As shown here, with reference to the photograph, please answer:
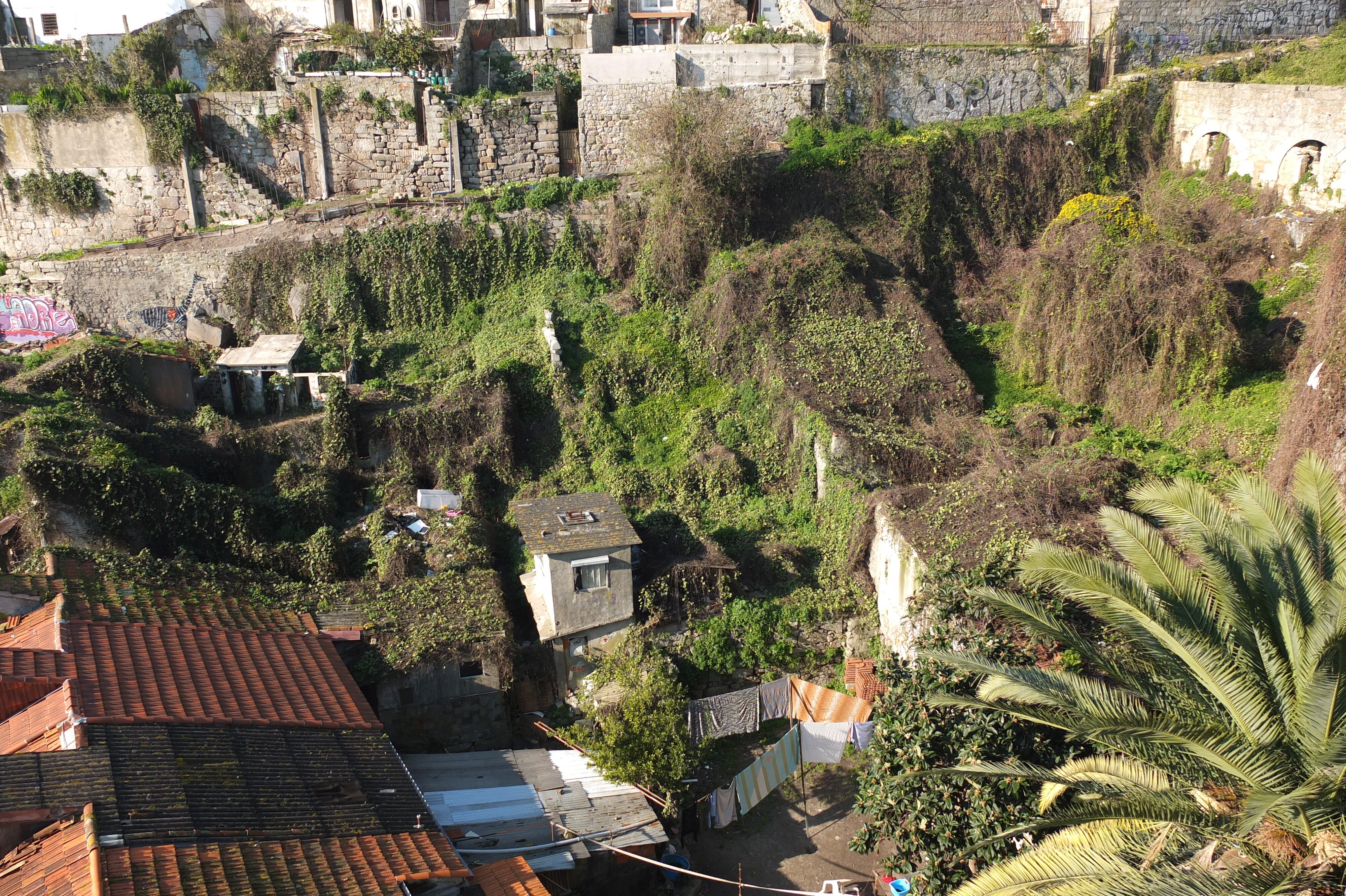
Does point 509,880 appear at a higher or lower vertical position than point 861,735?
higher

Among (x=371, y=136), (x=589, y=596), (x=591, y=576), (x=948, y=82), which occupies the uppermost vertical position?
(x=948, y=82)

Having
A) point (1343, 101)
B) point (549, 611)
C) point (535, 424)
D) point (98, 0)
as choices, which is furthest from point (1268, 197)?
point (98, 0)

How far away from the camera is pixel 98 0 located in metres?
28.1

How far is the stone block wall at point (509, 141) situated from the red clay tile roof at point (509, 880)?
1641cm

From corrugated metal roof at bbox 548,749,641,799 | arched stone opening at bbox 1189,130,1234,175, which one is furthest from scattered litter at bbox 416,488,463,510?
arched stone opening at bbox 1189,130,1234,175

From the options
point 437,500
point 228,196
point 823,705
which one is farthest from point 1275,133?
point 228,196

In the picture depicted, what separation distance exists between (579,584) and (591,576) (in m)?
0.21

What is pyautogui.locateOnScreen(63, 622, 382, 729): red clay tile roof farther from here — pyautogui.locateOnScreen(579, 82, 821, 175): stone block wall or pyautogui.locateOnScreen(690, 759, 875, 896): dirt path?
pyautogui.locateOnScreen(579, 82, 821, 175): stone block wall

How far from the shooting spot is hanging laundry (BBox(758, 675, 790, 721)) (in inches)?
567

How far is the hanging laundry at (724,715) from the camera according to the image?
1400cm

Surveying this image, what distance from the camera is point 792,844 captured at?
42.3 feet

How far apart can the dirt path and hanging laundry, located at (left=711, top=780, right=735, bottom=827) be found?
0.21 metres

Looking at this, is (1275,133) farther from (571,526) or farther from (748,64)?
(571,526)

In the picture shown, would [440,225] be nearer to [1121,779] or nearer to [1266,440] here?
[1266,440]
